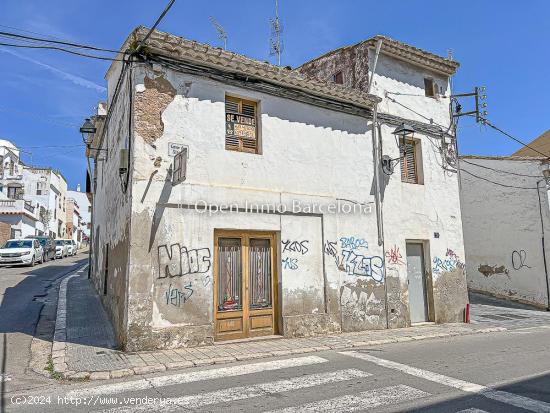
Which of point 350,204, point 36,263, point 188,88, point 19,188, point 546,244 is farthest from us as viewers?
point 19,188

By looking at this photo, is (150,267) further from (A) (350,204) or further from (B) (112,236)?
(A) (350,204)

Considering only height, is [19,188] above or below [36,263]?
above

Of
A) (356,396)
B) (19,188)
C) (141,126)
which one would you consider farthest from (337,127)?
(19,188)

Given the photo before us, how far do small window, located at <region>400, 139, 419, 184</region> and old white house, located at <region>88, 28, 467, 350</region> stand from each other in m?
0.05

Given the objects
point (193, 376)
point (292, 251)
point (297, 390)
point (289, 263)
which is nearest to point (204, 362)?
point (193, 376)

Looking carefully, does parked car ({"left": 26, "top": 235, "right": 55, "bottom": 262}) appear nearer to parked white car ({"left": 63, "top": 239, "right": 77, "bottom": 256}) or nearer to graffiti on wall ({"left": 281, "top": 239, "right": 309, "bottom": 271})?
parked white car ({"left": 63, "top": 239, "right": 77, "bottom": 256})

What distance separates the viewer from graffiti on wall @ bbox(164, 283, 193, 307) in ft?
25.2

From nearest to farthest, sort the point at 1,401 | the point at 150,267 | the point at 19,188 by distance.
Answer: the point at 1,401, the point at 150,267, the point at 19,188

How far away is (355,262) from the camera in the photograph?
10.2 m

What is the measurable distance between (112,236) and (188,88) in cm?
427

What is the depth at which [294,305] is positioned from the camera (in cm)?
909

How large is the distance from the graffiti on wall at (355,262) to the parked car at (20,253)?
1887 cm

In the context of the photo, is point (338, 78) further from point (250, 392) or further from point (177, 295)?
point (250, 392)

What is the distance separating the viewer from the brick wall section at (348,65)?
11734mm
